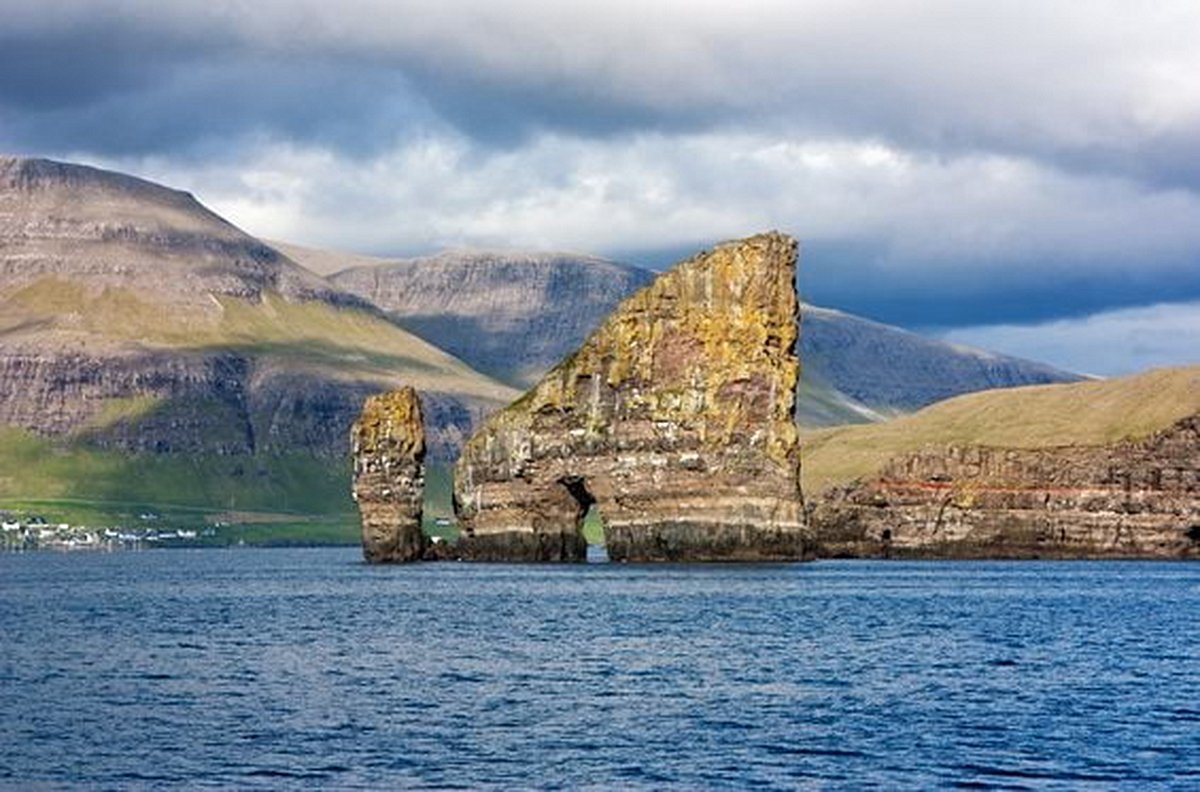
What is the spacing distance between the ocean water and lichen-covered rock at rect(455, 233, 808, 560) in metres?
21.6

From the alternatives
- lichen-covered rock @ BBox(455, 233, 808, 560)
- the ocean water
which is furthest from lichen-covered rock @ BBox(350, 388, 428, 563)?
the ocean water

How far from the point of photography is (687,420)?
164 meters

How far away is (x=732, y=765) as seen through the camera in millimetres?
59812

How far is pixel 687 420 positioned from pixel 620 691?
283 ft

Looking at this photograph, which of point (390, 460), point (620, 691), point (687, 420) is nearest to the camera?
point (620, 691)

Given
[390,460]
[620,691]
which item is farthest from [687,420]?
[620,691]

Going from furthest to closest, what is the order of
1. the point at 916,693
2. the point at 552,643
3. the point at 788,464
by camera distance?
the point at 788,464
the point at 552,643
the point at 916,693

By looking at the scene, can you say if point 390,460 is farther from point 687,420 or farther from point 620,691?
point 620,691

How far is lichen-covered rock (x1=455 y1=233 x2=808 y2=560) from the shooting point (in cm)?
16138

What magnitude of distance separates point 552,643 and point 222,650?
16798 mm

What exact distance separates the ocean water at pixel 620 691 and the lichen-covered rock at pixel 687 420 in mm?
21559

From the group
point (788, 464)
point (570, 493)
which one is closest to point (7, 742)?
point (788, 464)

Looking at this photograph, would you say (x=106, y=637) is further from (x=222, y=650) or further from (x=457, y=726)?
(x=457, y=726)

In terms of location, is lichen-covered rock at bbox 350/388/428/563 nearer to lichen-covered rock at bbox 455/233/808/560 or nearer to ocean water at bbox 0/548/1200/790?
lichen-covered rock at bbox 455/233/808/560
